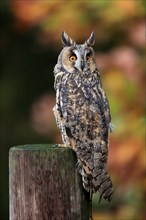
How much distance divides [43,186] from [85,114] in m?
0.78

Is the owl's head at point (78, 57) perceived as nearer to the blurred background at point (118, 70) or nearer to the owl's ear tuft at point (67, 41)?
the owl's ear tuft at point (67, 41)

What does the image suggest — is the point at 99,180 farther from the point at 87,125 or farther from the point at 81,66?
the point at 81,66

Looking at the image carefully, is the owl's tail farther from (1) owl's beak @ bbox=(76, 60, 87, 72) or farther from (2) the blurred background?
(2) the blurred background

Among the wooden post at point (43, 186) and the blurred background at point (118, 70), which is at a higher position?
the blurred background at point (118, 70)

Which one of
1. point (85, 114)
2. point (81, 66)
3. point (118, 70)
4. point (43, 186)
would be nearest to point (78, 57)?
point (81, 66)

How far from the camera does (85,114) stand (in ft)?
13.5

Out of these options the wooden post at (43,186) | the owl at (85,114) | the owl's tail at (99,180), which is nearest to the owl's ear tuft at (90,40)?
the owl at (85,114)

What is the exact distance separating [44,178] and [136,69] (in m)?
3.61

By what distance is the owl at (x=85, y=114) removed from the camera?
3.91 metres

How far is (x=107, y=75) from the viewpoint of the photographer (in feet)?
22.9

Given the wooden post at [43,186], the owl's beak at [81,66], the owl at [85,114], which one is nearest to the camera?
the wooden post at [43,186]

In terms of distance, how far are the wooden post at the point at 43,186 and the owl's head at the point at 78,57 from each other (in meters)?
1.14

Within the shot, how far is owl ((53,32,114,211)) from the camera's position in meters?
3.91

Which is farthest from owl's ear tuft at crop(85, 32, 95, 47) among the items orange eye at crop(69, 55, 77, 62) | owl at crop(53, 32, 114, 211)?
orange eye at crop(69, 55, 77, 62)
